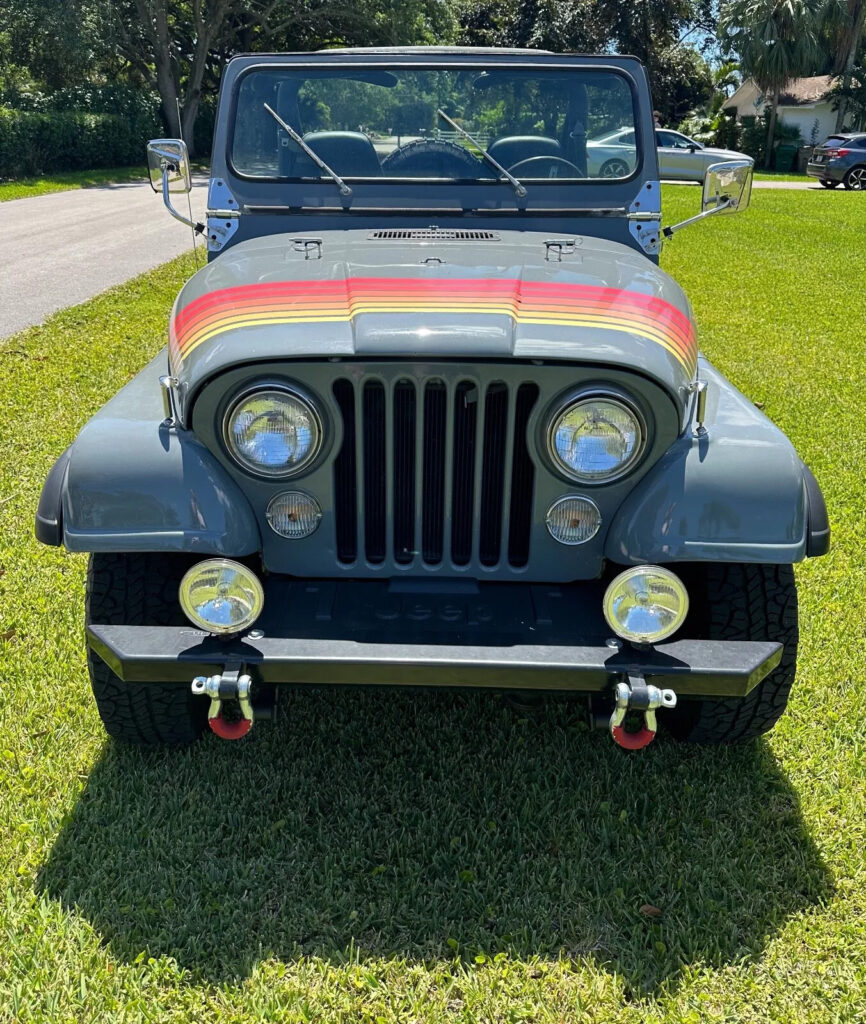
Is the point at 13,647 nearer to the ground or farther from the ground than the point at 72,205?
farther from the ground

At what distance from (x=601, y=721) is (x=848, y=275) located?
1009 centimetres

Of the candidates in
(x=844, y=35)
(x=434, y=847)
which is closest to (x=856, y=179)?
(x=844, y=35)

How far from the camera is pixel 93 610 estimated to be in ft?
7.68

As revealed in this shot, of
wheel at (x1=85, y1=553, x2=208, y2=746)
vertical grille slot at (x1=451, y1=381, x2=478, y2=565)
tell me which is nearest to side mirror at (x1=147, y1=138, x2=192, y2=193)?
wheel at (x1=85, y1=553, x2=208, y2=746)

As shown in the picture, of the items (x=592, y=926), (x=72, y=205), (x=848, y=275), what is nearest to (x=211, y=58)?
(x=72, y=205)

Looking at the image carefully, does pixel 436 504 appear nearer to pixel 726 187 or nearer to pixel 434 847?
pixel 434 847

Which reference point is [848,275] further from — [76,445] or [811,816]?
[76,445]

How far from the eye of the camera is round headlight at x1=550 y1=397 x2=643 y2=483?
2.12 meters

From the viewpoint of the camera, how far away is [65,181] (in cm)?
2006

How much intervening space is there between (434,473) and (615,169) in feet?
5.26

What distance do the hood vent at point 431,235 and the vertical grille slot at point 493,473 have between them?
3.00 ft

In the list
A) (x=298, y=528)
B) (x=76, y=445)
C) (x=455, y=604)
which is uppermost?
(x=76, y=445)

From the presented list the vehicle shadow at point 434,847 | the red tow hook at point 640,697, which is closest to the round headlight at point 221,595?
the vehicle shadow at point 434,847

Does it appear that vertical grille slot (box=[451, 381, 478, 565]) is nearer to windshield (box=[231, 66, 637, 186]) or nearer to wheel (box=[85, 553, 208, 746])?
wheel (box=[85, 553, 208, 746])
